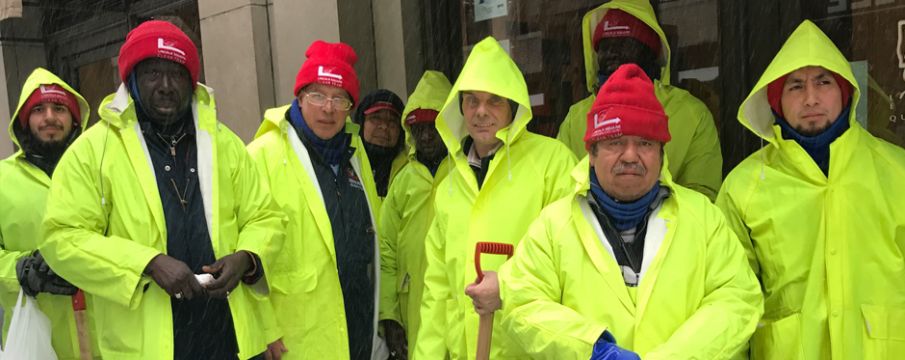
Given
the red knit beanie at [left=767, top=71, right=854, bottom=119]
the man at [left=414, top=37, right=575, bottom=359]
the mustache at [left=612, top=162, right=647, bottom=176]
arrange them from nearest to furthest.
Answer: the mustache at [left=612, top=162, right=647, bottom=176]
the red knit beanie at [left=767, top=71, right=854, bottom=119]
the man at [left=414, top=37, right=575, bottom=359]

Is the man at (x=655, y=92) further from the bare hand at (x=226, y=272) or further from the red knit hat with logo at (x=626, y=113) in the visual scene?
the bare hand at (x=226, y=272)

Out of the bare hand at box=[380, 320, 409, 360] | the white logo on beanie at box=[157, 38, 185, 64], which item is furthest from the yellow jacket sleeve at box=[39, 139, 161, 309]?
the bare hand at box=[380, 320, 409, 360]

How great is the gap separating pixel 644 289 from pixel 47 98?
365 centimetres

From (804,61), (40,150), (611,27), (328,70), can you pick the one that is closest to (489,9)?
(611,27)

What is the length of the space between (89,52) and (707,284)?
9.72 m

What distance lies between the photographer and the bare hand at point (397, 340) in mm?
4707

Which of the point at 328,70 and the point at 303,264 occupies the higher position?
the point at 328,70

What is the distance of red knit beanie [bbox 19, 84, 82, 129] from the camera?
4660mm

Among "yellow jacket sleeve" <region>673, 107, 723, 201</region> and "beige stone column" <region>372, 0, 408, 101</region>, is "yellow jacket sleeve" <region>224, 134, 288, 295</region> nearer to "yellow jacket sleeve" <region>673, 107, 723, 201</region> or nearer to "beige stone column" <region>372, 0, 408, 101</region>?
"yellow jacket sleeve" <region>673, 107, 723, 201</region>

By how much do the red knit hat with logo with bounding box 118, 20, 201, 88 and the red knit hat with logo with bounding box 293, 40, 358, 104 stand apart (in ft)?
2.45

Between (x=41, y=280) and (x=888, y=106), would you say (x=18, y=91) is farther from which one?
(x=888, y=106)

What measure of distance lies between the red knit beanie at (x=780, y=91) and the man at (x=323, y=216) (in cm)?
209

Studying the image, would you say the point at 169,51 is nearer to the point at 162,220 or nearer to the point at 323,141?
the point at 162,220

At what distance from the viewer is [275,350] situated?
4.02m
